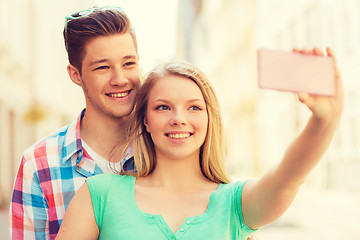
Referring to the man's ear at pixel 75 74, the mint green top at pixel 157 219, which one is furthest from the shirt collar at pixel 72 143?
the mint green top at pixel 157 219

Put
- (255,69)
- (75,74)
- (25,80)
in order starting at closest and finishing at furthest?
(75,74), (25,80), (255,69)

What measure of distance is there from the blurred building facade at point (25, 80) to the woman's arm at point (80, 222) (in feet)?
26.0

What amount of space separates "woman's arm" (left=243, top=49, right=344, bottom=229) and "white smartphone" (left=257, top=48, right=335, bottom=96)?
2 cm

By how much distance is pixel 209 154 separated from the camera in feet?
6.28

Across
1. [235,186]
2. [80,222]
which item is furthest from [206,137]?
[80,222]

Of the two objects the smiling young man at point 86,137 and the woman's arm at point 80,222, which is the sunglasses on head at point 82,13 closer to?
the smiling young man at point 86,137

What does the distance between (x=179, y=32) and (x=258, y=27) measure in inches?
856

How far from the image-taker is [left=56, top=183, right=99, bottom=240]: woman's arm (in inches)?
66.4

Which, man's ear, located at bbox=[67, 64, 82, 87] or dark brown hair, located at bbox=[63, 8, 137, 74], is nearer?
dark brown hair, located at bbox=[63, 8, 137, 74]

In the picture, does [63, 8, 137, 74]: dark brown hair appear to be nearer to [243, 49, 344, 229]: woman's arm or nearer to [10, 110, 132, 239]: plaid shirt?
[10, 110, 132, 239]: plaid shirt

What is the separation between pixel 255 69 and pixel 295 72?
54.7ft

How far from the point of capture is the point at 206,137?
1908 millimetres

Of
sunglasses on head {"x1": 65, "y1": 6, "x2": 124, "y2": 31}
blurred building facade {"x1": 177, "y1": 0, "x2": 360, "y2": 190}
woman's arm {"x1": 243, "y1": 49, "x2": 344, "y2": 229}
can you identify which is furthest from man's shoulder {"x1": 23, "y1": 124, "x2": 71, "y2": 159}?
blurred building facade {"x1": 177, "y1": 0, "x2": 360, "y2": 190}

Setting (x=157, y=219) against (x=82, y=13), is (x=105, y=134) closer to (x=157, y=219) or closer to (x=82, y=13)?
(x=82, y=13)
